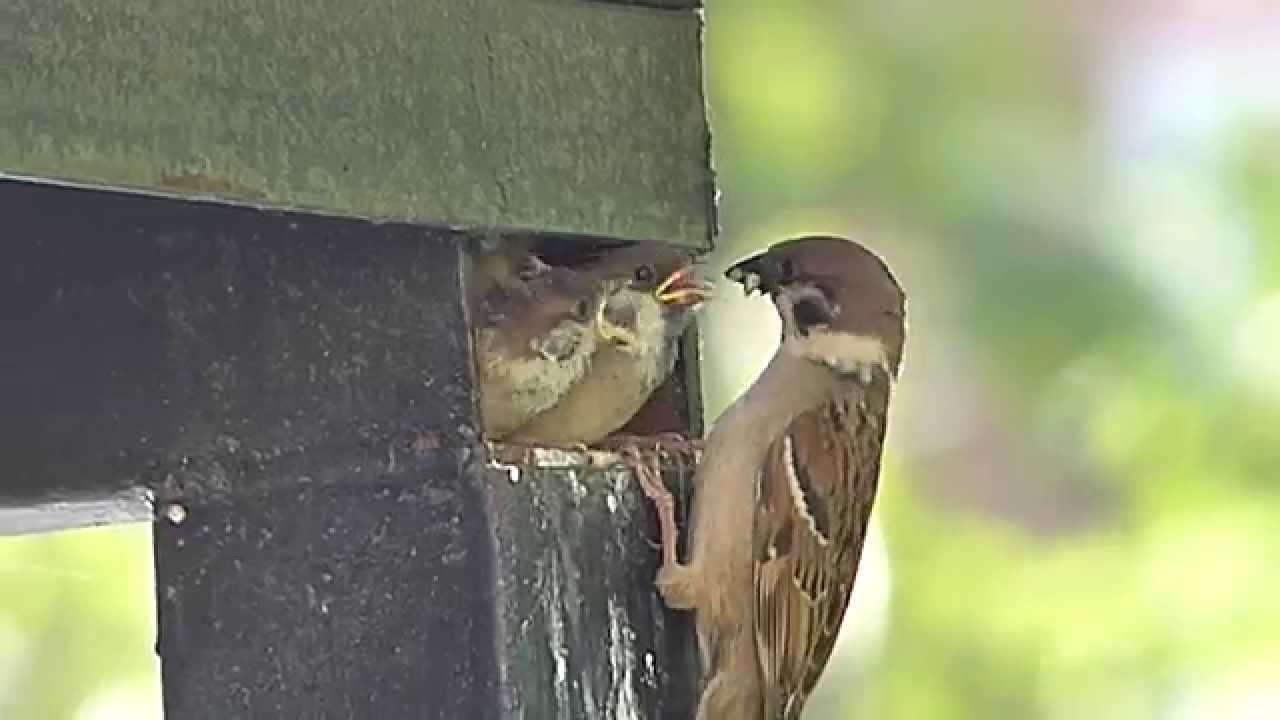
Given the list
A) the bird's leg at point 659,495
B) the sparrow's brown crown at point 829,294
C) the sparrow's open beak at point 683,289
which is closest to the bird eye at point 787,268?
the sparrow's brown crown at point 829,294

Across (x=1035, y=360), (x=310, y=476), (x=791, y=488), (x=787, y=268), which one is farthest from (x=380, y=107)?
(x=1035, y=360)

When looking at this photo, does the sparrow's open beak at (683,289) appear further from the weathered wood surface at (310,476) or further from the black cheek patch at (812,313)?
the black cheek patch at (812,313)

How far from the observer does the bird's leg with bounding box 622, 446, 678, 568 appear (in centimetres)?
163

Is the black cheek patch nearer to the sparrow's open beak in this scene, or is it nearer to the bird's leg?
the sparrow's open beak

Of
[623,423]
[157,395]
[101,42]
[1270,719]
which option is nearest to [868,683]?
[1270,719]

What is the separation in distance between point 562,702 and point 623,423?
1.03ft

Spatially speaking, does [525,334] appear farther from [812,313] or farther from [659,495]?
[812,313]

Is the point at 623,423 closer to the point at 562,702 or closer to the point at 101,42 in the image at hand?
the point at 562,702

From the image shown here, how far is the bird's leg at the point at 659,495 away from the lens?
1628mm

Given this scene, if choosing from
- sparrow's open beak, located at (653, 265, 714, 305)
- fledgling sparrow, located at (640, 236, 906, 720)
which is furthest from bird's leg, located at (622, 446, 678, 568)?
sparrow's open beak, located at (653, 265, 714, 305)

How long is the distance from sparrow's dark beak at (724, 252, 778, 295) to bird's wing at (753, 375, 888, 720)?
0.11 m

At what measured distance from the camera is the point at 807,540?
6.55 feet

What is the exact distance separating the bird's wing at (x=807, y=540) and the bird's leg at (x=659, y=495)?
22 centimetres

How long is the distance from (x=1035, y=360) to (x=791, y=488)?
5.35 feet
